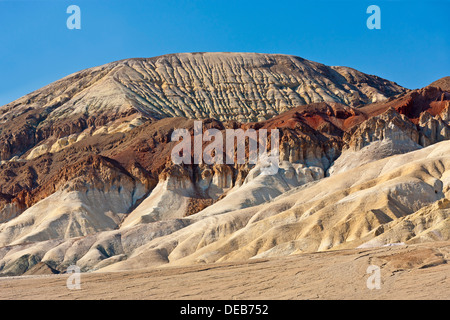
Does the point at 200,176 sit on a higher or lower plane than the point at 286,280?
higher

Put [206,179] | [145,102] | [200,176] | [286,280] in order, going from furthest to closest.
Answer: [145,102] < [200,176] < [206,179] < [286,280]

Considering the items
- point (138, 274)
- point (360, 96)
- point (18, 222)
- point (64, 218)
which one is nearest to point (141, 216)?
point (64, 218)

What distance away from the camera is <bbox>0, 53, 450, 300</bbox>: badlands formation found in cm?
6812

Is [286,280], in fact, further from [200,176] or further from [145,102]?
[145,102]

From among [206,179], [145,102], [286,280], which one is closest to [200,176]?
[206,179]

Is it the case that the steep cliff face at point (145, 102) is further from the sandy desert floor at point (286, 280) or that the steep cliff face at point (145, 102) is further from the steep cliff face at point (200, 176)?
the sandy desert floor at point (286, 280)

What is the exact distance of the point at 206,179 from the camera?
11656 centimetres

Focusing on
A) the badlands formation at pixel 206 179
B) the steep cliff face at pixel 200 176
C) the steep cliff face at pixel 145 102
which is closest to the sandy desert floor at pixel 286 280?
the badlands formation at pixel 206 179

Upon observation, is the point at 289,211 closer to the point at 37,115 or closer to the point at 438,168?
the point at 438,168

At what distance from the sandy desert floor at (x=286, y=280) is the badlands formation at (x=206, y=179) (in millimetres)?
3255

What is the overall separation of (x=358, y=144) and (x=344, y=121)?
2060 cm

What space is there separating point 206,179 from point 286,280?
75799mm

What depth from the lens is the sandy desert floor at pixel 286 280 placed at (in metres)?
36.9

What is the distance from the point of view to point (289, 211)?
7556cm
